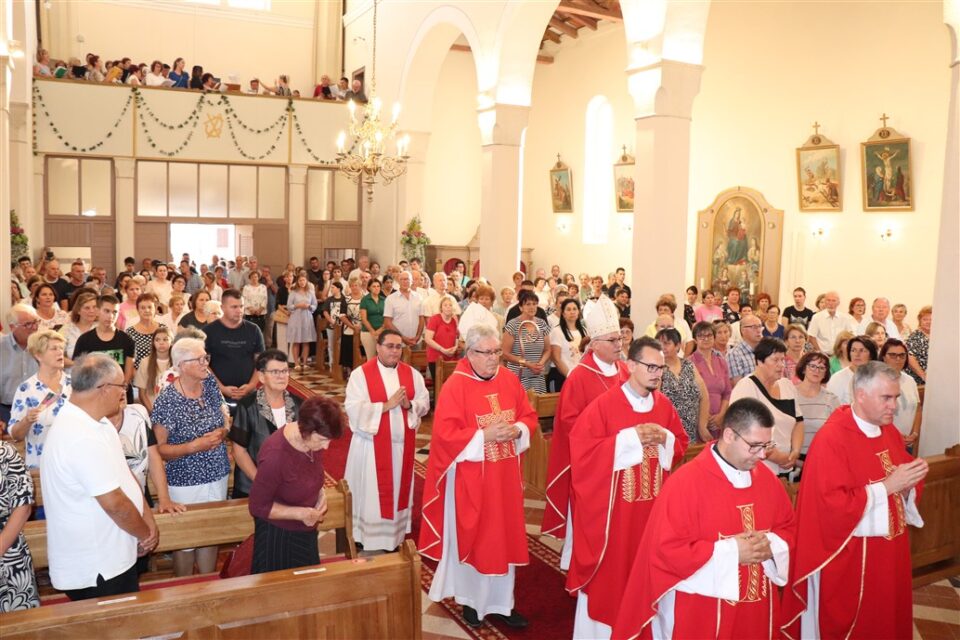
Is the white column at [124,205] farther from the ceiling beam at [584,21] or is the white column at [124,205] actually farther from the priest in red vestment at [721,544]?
the priest in red vestment at [721,544]

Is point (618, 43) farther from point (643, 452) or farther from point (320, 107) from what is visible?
point (643, 452)

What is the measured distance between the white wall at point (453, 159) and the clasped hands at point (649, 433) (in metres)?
18.7

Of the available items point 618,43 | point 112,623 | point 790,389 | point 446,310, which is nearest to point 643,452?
point 790,389

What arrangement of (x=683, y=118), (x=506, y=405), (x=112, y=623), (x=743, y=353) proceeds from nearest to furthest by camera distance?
(x=112, y=623), (x=506, y=405), (x=743, y=353), (x=683, y=118)

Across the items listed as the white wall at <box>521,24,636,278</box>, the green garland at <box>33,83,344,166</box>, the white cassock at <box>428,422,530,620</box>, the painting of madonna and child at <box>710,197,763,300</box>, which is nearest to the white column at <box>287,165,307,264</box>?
the green garland at <box>33,83,344,166</box>

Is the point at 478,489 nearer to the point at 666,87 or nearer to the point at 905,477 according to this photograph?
the point at 905,477

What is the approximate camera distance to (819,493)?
4.14 meters

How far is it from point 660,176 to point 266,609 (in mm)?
7689

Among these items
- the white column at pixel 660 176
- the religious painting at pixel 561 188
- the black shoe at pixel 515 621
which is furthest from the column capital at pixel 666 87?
the religious painting at pixel 561 188

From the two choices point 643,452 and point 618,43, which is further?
point 618,43

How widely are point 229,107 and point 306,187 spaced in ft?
8.65

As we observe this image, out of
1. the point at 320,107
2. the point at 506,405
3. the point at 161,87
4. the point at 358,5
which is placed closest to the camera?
the point at 506,405

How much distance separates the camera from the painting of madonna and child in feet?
51.8

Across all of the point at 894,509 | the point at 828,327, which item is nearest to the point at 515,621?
the point at 894,509
